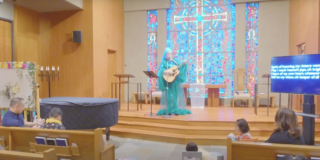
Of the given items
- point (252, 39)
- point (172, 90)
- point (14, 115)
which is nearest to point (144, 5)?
point (252, 39)

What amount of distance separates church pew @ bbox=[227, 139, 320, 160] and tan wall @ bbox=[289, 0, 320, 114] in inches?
167

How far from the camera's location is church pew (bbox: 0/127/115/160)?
2059mm

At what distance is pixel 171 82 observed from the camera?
Answer: 17.4 ft

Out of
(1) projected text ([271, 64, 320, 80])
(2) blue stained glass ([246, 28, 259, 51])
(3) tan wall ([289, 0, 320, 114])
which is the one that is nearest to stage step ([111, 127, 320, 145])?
(1) projected text ([271, 64, 320, 80])

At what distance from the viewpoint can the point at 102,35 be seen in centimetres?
683

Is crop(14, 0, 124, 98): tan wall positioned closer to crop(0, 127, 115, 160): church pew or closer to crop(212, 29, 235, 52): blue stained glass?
crop(212, 29, 235, 52): blue stained glass

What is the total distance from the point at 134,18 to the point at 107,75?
7.95 feet

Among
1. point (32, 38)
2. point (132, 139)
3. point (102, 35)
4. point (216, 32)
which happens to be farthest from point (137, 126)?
point (216, 32)

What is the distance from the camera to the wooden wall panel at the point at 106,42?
6.51 meters

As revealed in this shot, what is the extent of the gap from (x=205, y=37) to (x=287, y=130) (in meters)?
6.00

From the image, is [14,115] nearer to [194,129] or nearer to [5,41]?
[194,129]

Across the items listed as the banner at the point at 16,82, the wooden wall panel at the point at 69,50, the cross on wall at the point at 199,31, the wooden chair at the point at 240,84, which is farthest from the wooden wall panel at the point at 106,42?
the wooden chair at the point at 240,84

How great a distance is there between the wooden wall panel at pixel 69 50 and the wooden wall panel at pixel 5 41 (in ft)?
3.50

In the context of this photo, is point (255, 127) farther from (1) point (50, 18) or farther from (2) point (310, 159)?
(1) point (50, 18)
